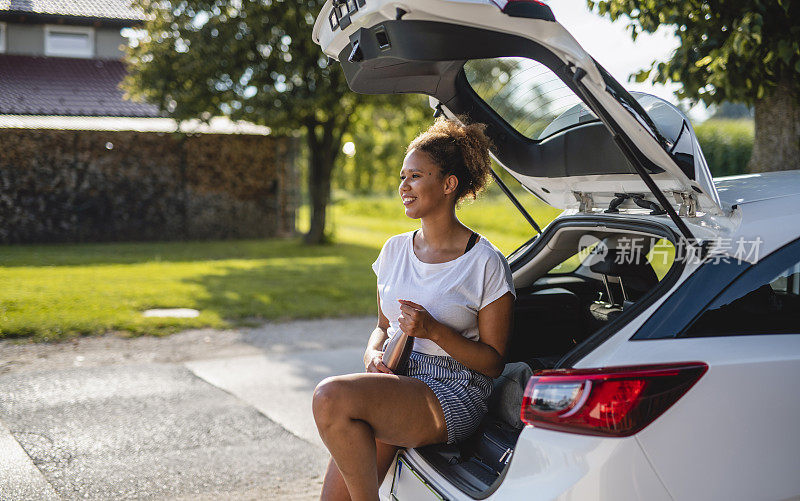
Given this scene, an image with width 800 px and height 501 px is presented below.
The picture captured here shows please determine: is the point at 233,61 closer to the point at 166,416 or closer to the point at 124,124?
the point at 124,124

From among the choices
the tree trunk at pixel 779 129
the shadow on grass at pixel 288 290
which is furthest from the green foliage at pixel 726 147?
the tree trunk at pixel 779 129

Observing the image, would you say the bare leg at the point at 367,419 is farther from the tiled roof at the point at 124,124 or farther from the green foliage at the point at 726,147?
the green foliage at the point at 726,147

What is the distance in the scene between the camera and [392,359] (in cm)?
282

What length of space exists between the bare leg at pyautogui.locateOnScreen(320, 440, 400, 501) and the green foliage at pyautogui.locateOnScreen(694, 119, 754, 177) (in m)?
19.1

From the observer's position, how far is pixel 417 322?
8.62ft

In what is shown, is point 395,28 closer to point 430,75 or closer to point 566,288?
point 430,75

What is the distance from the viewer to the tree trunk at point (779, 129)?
5.34 m

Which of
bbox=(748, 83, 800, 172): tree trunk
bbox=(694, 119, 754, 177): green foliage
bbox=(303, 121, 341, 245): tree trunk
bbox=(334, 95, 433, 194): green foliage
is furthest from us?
bbox=(694, 119, 754, 177): green foliage

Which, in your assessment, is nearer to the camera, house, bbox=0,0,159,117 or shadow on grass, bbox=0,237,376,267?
shadow on grass, bbox=0,237,376,267

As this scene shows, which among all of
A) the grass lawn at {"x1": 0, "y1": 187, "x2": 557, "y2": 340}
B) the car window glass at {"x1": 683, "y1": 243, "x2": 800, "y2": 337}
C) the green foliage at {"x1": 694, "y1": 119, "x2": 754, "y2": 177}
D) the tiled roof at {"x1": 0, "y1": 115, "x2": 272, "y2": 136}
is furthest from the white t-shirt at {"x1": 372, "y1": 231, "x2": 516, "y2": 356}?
the green foliage at {"x1": 694, "y1": 119, "x2": 754, "y2": 177}

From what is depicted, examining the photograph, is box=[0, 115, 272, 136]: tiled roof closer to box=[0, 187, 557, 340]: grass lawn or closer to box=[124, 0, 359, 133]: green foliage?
box=[124, 0, 359, 133]: green foliage

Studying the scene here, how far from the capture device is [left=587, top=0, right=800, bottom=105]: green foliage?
4527 mm

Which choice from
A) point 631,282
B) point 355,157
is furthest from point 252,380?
point 355,157

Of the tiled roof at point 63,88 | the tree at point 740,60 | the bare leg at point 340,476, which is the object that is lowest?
the bare leg at point 340,476
